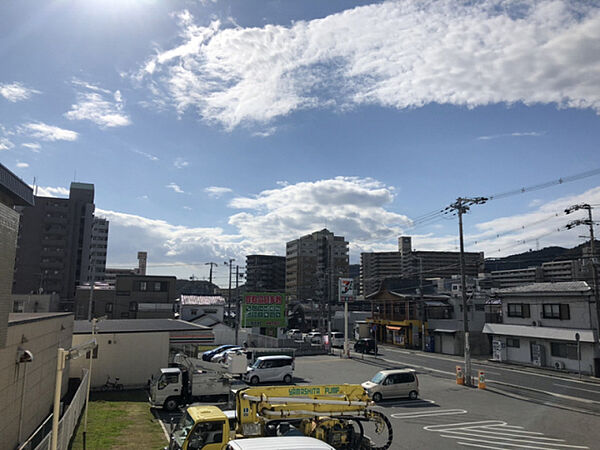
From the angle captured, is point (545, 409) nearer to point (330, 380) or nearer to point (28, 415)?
point (330, 380)

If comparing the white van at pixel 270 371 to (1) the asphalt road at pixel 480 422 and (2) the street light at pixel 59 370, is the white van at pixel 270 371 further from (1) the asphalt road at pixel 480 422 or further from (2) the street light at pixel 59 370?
(2) the street light at pixel 59 370

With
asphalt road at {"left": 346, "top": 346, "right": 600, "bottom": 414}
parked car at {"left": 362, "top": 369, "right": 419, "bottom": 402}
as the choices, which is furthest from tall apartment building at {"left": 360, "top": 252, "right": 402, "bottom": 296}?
parked car at {"left": 362, "top": 369, "right": 419, "bottom": 402}

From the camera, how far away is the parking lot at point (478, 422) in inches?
624

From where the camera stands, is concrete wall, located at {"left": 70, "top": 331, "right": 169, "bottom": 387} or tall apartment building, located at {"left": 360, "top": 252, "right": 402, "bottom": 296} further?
tall apartment building, located at {"left": 360, "top": 252, "right": 402, "bottom": 296}

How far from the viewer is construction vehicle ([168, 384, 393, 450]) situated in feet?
41.0

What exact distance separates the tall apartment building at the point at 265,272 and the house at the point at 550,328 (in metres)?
91.2

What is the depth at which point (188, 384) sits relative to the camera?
71.3 feet

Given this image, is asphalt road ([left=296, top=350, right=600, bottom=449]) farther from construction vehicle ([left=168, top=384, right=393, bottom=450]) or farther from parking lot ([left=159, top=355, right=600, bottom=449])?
construction vehicle ([left=168, top=384, right=393, bottom=450])

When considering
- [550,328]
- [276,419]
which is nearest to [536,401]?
[550,328]

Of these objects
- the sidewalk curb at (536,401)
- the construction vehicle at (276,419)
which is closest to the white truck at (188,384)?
the construction vehicle at (276,419)

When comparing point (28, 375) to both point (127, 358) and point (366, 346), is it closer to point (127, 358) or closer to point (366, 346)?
point (127, 358)

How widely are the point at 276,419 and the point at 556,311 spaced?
1286 inches

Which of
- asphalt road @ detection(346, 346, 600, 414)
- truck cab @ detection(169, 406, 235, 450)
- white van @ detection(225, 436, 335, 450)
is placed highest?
white van @ detection(225, 436, 335, 450)

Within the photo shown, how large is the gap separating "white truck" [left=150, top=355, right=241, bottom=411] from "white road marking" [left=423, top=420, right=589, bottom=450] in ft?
34.8
